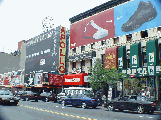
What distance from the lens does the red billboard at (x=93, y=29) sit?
106 ft

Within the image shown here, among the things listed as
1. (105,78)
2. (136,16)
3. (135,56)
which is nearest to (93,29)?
(136,16)

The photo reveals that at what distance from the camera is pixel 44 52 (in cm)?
4625

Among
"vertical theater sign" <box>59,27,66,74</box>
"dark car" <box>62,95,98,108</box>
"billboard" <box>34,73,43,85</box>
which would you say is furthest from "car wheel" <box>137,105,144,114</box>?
"billboard" <box>34,73,43,85</box>

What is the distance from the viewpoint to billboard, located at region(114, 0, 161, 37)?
26.4m

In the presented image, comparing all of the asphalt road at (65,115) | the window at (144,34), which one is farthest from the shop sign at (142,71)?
the asphalt road at (65,115)

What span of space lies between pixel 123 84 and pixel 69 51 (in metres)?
14.3

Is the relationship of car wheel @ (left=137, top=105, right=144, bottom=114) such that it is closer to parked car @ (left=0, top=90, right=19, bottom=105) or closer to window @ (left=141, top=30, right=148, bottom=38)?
parked car @ (left=0, top=90, right=19, bottom=105)

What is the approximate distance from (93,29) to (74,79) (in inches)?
352

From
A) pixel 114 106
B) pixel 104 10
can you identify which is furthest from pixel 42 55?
pixel 114 106

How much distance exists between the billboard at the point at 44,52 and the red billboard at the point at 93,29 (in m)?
4.29

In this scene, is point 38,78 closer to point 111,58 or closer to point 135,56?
point 111,58

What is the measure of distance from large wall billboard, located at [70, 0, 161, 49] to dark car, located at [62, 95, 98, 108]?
1158 cm

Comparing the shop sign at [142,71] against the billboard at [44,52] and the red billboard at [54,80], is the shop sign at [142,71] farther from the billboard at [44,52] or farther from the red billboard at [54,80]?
the billboard at [44,52]

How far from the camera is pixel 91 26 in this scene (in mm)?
35625
